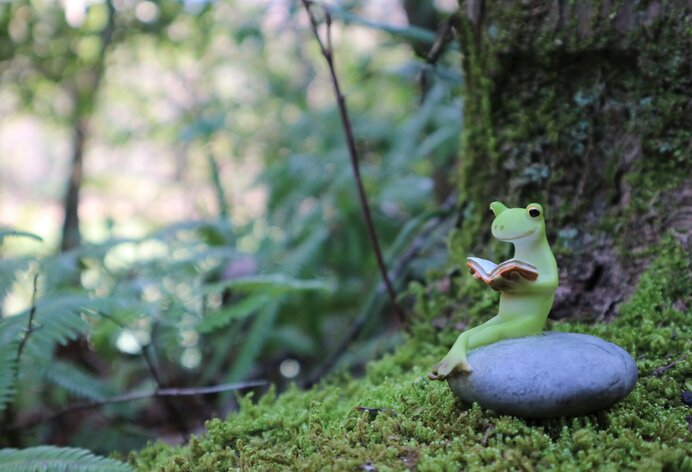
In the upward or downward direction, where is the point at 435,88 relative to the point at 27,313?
upward

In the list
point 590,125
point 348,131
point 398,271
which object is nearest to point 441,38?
point 348,131

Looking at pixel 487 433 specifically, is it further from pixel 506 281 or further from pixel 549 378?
pixel 506 281

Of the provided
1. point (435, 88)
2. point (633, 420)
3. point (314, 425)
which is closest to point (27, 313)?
point (314, 425)

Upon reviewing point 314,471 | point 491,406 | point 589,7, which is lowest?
point 314,471

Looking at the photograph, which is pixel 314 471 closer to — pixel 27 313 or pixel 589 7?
pixel 27 313

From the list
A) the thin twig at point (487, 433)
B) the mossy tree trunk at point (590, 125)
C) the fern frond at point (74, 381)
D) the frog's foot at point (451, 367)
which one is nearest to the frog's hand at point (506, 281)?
the frog's foot at point (451, 367)

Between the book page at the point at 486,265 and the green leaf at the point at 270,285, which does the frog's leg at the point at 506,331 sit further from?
the green leaf at the point at 270,285
